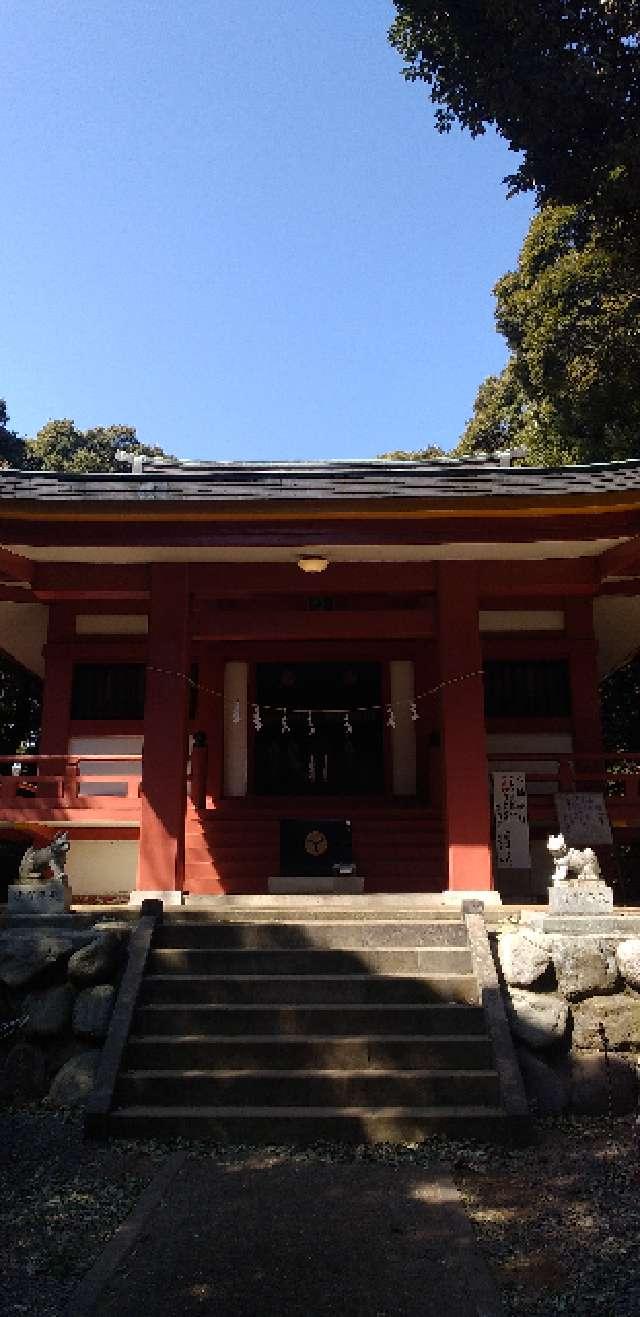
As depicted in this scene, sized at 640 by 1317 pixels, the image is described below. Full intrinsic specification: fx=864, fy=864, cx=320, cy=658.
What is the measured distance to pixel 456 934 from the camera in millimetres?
7547

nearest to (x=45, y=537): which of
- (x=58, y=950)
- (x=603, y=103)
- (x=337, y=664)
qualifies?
(x=58, y=950)

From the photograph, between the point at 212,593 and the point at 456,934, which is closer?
the point at 456,934

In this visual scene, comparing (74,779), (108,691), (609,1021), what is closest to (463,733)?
(609,1021)

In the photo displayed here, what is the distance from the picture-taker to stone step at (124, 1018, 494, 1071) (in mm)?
6176

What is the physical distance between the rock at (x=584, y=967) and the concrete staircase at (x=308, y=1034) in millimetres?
756

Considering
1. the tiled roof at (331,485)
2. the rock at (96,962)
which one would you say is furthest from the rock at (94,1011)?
the tiled roof at (331,485)

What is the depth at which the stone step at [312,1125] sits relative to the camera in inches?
221

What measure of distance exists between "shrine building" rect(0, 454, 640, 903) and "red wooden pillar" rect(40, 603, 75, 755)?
0.10ft

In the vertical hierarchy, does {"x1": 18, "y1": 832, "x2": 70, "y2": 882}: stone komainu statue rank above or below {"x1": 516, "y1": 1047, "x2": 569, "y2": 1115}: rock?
above

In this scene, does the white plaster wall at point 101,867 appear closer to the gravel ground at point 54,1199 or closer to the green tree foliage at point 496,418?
the gravel ground at point 54,1199

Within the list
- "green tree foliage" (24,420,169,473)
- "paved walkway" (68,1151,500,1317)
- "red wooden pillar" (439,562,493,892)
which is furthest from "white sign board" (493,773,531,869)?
"green tree foliage" (24,420,169,473)

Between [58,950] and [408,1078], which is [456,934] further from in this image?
[58,950]

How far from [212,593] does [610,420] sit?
15.4 meters

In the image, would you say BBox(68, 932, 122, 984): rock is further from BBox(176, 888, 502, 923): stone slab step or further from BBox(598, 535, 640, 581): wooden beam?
BBox(598, 535, 640, 581): wooden beam
